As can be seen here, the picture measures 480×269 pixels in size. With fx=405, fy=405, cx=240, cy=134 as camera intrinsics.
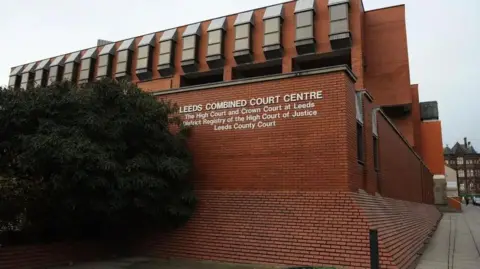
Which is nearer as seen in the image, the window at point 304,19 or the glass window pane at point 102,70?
the window at point 304,19

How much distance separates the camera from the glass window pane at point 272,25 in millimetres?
28844

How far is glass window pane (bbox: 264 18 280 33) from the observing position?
94.6 feet

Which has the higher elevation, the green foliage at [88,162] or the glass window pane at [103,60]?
the glass window pane at [103,60]

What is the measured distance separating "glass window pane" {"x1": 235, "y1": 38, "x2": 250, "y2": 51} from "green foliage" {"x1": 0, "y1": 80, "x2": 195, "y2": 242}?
19.5 metres

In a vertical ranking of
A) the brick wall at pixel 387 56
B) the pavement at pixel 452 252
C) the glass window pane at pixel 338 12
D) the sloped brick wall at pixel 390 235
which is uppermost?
the glass window pane at pixel 338 12

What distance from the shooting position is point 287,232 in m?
9.52

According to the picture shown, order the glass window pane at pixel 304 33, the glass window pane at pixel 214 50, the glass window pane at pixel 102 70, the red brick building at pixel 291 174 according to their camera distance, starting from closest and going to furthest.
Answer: the red brick building at pixel 291 174, the glass window pane at pixel 304 33, the glass window pane at pixel 214 50, the glass window pane at pixel 102 70

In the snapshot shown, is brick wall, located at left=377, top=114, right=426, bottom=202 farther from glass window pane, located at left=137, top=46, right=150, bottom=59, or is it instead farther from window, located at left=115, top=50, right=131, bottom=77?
window, located at left=115, top=50, right=131, bottom=77

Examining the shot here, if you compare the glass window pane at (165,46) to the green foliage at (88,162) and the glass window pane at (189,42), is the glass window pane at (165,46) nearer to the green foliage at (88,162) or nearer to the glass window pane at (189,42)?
the glass window pane at (189,42)

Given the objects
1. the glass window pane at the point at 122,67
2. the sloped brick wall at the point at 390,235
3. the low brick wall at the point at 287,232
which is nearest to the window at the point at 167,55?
the glass window pane at the point at 122,67

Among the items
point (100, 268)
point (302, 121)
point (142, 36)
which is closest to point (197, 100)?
point (302, 121)

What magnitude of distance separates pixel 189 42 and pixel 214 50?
245 cm

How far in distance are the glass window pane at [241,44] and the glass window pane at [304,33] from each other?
12.4 feet

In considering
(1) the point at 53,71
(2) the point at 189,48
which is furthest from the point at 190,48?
(1) the point at 53,71
